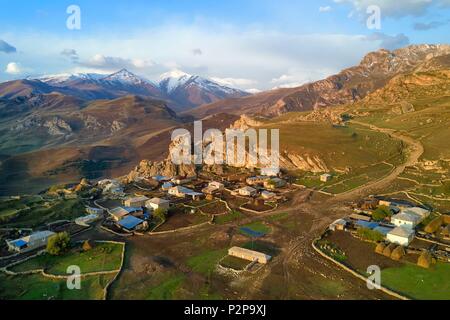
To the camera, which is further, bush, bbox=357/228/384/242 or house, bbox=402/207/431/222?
house, bbox=402/207/431/222

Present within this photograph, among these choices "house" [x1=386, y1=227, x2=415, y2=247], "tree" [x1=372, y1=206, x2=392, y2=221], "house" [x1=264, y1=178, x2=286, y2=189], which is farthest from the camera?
"house" [x1=264, y1=178, x2=286, y2=189]

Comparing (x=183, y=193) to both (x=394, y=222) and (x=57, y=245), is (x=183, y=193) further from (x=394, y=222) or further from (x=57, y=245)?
(x=394, y=222)

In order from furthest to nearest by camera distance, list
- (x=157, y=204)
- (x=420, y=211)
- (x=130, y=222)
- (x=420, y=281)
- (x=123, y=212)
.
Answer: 1. (x=157, y=204)
2. (x=123, y=212)
3. (x=130, y=222)
4. (x=420, y=211)
5. (x=420, y=281)

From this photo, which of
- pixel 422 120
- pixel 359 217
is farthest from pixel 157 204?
pixel 422 120

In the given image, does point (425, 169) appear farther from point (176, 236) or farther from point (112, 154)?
point (112, 154)

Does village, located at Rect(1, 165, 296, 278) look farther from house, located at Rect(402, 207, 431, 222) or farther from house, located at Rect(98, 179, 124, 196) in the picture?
house, located at Rect(402, 207, 431, 222)

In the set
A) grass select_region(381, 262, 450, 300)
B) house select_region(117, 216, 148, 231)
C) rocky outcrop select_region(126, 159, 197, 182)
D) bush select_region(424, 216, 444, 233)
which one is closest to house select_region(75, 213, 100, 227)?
house select_region(117, 216, 148, 231)

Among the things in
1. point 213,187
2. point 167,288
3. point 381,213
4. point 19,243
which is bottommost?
point 167,288
